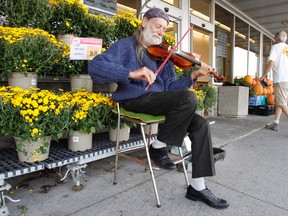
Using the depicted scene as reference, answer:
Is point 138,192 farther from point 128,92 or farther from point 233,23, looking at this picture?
point 233,23

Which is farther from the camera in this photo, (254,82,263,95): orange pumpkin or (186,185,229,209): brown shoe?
(254,82,263,95): orange pumpkin

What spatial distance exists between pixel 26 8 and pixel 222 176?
2448 millimetres

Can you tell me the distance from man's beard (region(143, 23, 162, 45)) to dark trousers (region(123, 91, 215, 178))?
520mm

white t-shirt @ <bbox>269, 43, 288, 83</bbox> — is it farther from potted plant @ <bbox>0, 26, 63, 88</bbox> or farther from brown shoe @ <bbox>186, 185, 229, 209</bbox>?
potted plant @ <bbox>0, 26, 63, 88</bbox>

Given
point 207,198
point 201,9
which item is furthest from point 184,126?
point 201,9

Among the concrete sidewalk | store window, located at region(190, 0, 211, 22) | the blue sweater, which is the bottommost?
the concrete sidewalk

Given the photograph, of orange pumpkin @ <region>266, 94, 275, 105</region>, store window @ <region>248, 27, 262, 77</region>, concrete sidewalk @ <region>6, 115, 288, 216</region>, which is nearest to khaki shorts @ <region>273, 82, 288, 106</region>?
concrete sidewalk @ <region>6, 115, 288, 216</region>

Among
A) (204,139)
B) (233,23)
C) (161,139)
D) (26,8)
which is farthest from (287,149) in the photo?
(233,23)

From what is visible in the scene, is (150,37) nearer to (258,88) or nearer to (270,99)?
(258,88)

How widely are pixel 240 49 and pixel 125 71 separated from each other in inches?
316

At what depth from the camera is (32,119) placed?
5.38ft

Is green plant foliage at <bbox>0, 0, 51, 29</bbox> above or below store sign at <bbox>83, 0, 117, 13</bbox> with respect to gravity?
below

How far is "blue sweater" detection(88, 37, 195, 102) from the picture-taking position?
5.39 ft

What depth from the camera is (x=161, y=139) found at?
1.74 metres
